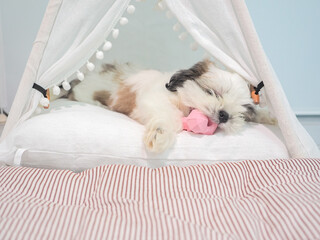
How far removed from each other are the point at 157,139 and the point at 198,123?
24cm

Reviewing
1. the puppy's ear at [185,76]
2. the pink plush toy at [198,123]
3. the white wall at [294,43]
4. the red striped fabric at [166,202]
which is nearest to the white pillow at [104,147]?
the pink plush toy at [198,123]

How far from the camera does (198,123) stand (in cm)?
144

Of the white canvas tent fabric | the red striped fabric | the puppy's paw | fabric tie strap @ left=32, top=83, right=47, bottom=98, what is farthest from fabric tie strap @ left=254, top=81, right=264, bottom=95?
fabric tie strap @ left=32, top=83, right=47, bottom=98

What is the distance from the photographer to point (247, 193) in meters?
1.10

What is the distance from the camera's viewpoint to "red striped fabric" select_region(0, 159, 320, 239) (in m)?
0.83

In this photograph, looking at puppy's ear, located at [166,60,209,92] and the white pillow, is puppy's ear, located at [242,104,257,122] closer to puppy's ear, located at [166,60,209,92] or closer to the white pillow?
the white pillow

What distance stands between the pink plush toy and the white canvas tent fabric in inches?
12.6

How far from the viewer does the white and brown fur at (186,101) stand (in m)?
1.40

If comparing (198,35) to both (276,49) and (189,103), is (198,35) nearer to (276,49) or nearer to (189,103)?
(189,103)

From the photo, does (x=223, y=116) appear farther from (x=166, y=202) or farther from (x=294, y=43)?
(x=294, y=43)

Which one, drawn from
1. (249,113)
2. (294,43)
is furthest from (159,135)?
(294,43)

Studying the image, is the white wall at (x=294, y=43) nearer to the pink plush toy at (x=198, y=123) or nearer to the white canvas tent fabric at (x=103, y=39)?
the white canvas tent fabric at (x=103, y=39)

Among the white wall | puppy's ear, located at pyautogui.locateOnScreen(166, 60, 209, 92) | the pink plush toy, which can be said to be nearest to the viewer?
the pink plush toy

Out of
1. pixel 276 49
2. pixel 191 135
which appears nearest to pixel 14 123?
pixel 191 135
